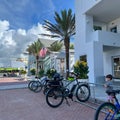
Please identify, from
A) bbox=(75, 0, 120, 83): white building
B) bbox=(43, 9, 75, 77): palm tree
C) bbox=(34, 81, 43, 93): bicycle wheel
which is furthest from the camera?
bbox=(43, 9, 75, 77): palm tree

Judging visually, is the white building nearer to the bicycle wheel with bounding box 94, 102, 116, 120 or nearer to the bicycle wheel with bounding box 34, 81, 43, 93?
the bicycle wheel with bounding box 34, 81, 43, 93

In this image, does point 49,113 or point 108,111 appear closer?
point 108,111

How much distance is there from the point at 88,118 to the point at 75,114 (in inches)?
22.9

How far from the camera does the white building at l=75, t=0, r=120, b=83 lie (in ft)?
42.0

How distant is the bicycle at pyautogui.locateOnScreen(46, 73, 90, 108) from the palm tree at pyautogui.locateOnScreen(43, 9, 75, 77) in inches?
388

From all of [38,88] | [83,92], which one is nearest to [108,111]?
[83,92]

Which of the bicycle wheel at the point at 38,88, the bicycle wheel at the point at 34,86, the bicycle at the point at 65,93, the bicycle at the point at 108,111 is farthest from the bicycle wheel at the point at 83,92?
the bicycle wheel at the point at 34,86

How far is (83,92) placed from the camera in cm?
775

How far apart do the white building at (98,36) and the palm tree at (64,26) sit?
1894 millimetres

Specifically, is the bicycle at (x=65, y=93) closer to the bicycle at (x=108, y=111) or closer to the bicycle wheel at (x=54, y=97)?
the bicycle wheel at (x=54, y=97)

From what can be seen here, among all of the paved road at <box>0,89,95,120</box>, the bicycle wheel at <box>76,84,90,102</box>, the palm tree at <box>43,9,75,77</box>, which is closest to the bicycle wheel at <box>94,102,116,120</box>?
the paved road at <box>0,89,95,120</box>

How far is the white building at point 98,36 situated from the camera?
1281cm

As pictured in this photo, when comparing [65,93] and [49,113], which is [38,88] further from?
[49,113]

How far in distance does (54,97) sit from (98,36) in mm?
7801
